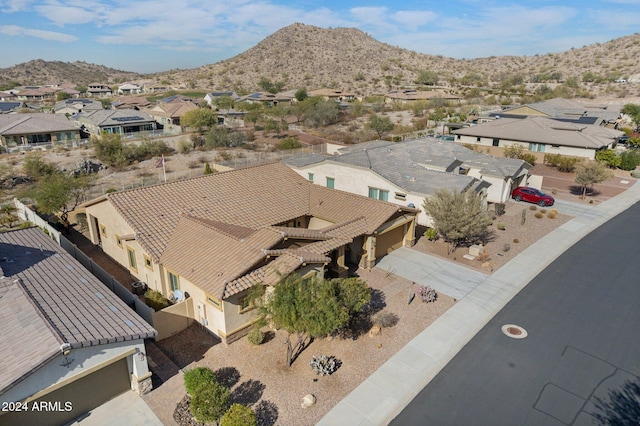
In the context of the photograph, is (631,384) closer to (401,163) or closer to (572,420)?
(572,420)

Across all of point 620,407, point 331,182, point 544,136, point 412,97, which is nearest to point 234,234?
point 331,182

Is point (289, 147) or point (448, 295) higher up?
point (289, 147)

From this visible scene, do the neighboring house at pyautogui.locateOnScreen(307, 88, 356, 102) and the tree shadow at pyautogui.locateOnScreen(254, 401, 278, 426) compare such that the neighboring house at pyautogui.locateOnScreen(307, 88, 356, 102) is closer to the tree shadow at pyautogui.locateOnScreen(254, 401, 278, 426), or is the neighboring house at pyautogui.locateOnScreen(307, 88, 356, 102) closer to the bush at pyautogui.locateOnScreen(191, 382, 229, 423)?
the tree shadow at pyautogui.locateOnScreen(254, 401, 278, 426)

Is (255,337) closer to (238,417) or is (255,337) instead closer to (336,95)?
(238,417)

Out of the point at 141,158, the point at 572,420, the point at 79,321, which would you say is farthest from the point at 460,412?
the point at 141,158

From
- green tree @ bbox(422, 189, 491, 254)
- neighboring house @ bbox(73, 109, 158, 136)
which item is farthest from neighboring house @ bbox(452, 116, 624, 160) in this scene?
neighboring house @ bbox(73, 109, 158, 136)

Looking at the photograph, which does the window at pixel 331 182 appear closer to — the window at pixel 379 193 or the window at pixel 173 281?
the window at pixel 379 193
